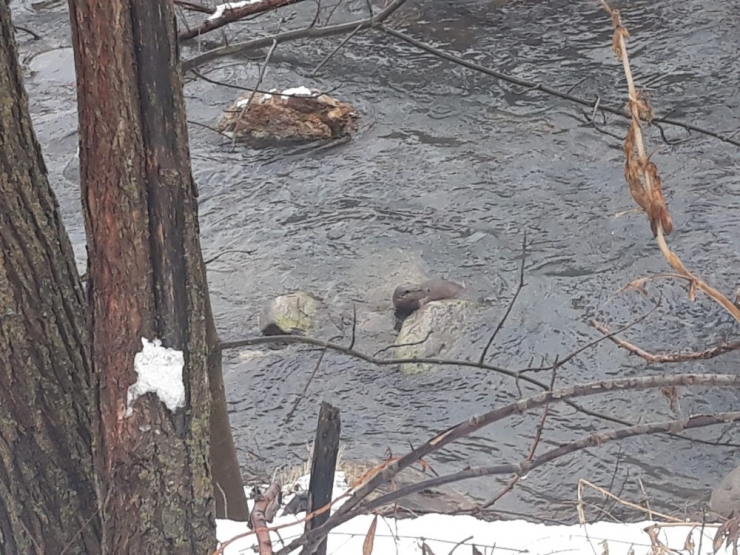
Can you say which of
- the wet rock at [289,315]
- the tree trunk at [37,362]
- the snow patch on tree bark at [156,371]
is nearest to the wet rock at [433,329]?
the wet rock at [289,315]

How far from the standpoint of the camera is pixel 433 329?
6219 millimetres

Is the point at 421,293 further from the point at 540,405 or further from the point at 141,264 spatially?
the point at 540,405

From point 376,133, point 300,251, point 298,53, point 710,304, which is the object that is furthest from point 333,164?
point 710,304

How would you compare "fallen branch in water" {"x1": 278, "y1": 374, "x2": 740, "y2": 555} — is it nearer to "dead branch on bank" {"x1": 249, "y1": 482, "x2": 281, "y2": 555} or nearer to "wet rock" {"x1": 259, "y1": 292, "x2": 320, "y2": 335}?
"dead branch on bank" {"x1": 249, "y1": 482, "x2": 281, "y2": 555}

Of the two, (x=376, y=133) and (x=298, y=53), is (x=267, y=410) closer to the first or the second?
(x=376, y=133)

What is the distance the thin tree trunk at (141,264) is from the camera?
1.59 metres

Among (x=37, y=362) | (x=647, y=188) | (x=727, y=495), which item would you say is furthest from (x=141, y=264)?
(x=727, y=495)

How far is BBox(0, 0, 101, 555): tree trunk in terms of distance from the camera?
70.4 inches

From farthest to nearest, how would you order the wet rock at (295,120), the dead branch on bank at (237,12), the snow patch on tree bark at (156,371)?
the wet rock at (295,120) → the dead branch on bank at (237,12) → the snow patch on tree bark at (156,371)

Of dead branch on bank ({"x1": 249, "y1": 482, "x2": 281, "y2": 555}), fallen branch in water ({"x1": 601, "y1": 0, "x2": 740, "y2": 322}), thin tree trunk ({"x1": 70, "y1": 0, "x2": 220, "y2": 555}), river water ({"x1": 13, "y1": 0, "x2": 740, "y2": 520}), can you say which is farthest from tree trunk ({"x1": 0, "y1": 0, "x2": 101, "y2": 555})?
river water ({"x1": 13, "y1": 0, "x2": 740, "y2": 520})

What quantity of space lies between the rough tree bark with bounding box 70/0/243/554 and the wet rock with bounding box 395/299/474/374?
4293 mm

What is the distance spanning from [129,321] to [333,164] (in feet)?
21.4

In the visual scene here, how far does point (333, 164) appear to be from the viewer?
8.13 metres

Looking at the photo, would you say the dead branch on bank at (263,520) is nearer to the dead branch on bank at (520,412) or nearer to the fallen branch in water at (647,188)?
the dead branch on bank at (520,412)
